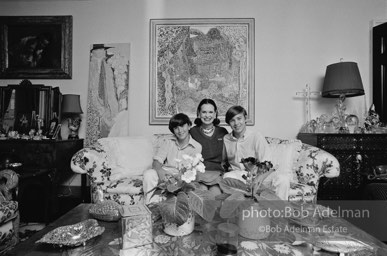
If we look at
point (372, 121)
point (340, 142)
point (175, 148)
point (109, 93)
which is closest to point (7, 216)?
point (175, 148)

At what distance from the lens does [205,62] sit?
9.77 ft

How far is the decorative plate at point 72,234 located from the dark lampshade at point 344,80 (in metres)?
2.58

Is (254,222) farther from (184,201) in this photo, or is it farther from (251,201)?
(184,201)

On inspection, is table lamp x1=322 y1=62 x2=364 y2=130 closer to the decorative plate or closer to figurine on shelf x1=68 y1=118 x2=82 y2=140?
the decorative plate

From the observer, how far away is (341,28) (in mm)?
2939

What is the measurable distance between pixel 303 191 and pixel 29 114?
299 cm

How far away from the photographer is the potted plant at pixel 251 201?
3.30 ft

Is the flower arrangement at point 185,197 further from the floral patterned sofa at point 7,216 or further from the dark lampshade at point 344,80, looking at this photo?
the dark lampshade at point 344,80

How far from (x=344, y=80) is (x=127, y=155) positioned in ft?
7.74

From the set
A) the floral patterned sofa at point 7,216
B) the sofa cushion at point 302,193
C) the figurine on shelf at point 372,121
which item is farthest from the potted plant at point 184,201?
the figurine on shelf at point 372,121

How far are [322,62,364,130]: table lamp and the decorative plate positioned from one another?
8.46ft

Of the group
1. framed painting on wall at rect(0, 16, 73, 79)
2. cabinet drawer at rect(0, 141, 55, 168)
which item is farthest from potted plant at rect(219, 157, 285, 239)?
framed painting on wall at rect(0, 16, 73, 79)

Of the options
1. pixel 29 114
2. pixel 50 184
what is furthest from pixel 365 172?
pixel 29 114

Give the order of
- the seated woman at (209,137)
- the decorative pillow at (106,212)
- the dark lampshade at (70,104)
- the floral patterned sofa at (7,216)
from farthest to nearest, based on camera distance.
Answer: the dark lampshade at (70,104) → the seated woman at (209,137) → the floral patterned sofa at (7,216) → the decorative pillow at (106,212)
